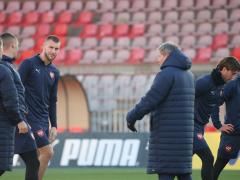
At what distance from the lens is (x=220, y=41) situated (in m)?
25.4

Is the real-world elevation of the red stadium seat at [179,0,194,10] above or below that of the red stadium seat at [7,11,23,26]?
above

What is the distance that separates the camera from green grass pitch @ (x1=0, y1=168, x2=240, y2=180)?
15227 mm

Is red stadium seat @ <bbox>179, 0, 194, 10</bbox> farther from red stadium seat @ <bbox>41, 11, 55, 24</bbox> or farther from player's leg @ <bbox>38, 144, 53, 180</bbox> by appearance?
player's leg @ <bbox>38, 144, 53, 180</bbox>

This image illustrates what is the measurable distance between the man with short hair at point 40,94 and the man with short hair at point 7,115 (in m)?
1.92

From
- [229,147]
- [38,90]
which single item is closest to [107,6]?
[229,147]

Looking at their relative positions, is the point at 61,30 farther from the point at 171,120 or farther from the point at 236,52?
the point at 171,120

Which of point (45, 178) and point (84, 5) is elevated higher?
point (84, 5)

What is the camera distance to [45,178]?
15.1 m

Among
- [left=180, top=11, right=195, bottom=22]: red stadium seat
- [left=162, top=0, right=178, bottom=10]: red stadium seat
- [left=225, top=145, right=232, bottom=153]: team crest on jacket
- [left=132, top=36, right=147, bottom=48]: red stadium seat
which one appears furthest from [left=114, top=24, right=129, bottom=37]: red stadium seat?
[left=225, top=145, right=232, bottom=153]: team crest on jacket

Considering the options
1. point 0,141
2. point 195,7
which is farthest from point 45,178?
point 195,7

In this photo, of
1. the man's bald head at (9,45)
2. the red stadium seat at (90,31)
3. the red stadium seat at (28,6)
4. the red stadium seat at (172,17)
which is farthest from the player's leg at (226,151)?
the red stadium seat at (28,6)

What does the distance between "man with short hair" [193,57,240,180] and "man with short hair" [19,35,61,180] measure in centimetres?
193

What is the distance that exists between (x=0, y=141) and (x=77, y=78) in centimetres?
1109

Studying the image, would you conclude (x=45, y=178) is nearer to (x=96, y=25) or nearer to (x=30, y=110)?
(x=30, y=110)
